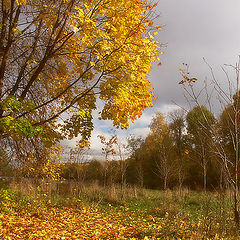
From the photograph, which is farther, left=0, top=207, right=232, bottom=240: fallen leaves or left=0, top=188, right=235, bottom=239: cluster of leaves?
left=0, top=207, right=232, bottom=240: fallen leaves

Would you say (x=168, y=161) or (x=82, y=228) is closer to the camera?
(x=82, y=228)

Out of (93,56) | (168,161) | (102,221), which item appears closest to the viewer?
(93,56)

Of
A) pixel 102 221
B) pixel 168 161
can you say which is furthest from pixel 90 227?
pixel 168 161

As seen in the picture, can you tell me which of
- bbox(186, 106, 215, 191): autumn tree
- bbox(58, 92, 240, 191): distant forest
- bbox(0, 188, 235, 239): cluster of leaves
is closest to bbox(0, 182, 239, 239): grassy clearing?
bbox(0, 188, 235, 239): cluster of leaves

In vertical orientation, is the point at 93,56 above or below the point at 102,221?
above

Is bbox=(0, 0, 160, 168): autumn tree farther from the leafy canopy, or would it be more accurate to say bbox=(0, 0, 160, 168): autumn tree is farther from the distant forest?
the distant forest

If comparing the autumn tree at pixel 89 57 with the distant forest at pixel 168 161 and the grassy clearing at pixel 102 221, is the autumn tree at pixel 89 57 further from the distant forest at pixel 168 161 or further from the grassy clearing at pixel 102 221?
the distant forest at pixel 168 161

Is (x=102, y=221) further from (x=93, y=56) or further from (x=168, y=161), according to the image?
(x=168, y=161)

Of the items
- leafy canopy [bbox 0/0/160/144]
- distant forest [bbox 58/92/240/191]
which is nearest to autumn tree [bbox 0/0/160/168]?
leafy canopy [bbox 0/0/160/144]

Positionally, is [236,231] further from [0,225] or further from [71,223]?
[0,225]

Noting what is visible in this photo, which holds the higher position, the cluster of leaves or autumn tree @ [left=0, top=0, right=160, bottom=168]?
autumn tree @ [left=0, top=0, right=160, bottom=168]

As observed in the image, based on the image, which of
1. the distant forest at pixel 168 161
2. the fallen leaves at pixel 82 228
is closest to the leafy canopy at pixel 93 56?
the fallen leaves at pixel 82 228

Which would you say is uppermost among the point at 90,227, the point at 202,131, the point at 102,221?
the point at 202,131

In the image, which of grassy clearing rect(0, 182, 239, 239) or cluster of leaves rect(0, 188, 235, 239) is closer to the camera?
cluster of leaves rect(0, 188, 235, 239)
